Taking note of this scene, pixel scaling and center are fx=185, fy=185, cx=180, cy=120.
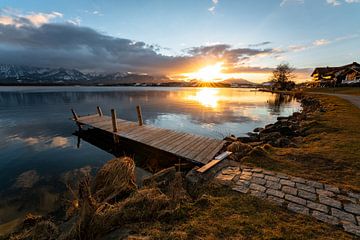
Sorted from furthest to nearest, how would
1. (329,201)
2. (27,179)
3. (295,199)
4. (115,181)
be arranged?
(27,179) < (115,181) < (295,199) < (329,201)

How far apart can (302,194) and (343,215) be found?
2.96ft

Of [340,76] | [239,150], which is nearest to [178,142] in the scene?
[239,150]

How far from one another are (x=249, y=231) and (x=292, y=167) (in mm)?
3994

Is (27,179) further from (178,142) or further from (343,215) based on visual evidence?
(343,215)

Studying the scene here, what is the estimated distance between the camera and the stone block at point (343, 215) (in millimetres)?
4000

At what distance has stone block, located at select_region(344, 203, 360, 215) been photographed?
Result: 4254 mm

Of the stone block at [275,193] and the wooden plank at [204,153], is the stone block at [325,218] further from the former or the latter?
the wooden plank at [204,153]

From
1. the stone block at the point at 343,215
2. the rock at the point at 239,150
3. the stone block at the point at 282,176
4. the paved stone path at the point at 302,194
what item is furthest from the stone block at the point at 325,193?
the rock at the point at 239,150

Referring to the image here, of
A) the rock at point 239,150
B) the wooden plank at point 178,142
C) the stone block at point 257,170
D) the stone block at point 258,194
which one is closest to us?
the stone block at point 258,194

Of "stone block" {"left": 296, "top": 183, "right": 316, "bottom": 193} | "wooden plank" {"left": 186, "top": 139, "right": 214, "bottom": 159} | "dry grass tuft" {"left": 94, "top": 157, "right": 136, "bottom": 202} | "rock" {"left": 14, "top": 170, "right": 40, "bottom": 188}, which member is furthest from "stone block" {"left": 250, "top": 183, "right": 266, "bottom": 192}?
"rock" {"left": 14, "top": 170, "right": 40, "bottom": 188}

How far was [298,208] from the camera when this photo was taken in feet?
14.4

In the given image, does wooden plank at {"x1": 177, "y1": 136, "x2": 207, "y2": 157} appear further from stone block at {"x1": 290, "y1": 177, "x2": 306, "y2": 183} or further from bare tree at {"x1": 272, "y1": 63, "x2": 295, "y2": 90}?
bare tree at {"x1": 272, "y1": 63, "x2": 295, "y2": 90}

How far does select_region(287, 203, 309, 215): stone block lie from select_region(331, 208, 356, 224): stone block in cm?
54

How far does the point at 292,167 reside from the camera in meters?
6.65
